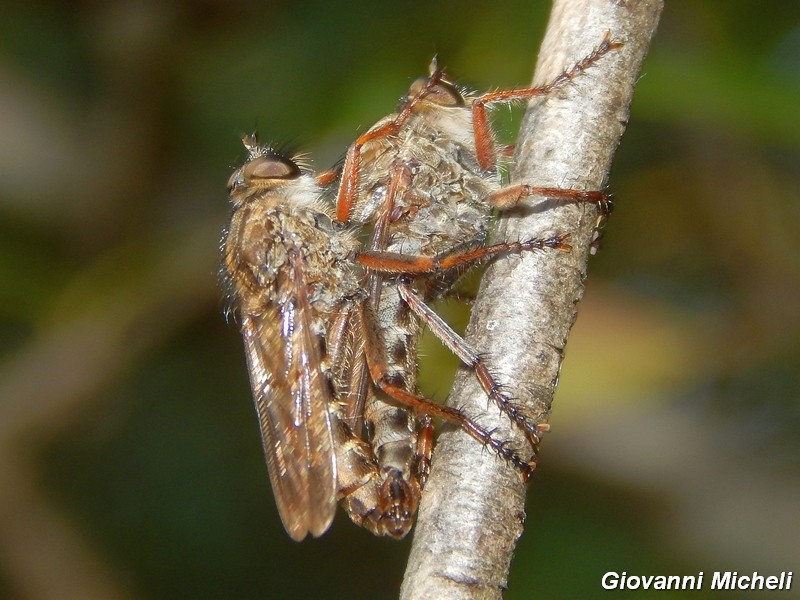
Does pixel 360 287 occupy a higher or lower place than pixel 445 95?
lower

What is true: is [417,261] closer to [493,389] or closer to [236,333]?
[493,389]

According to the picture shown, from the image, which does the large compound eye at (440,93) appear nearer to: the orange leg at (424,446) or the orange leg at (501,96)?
the orange leg at (501,96)

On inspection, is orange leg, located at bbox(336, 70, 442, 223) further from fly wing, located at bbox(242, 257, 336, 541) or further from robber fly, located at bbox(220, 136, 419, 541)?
fly wing, located at bbox(242, 257, 336, 541)

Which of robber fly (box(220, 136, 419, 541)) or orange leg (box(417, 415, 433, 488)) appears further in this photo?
orange leg (box(417, 415, 433, 488))

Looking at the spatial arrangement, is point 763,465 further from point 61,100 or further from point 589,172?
point 61,100

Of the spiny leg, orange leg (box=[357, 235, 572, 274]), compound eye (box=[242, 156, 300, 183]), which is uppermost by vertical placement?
compound eye (box=[242, 156, 300, 183])

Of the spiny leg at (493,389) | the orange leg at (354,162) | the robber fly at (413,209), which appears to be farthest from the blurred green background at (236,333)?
the spiny leg at (493,389)

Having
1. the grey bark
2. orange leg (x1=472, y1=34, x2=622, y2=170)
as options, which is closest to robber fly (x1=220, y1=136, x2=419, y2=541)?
orange leg (x1=472, y1=34, x2=622, y2=170)

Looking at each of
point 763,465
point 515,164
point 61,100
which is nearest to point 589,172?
point 515,164

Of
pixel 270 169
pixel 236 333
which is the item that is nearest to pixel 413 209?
pixel 270 169
